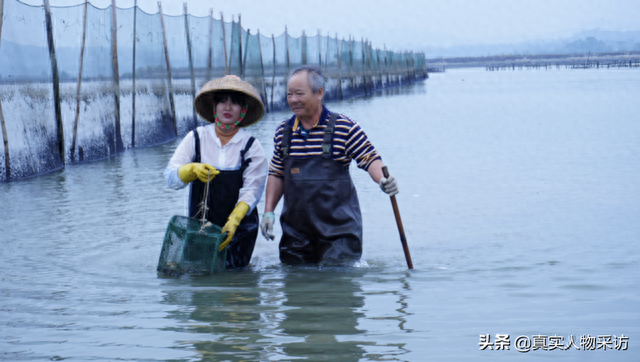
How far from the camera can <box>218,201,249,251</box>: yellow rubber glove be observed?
4.30 m

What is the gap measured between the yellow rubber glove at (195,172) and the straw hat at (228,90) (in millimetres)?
477

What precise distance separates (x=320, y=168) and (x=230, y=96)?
2.44 feet

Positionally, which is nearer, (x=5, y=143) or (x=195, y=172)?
(x=195, y=172)

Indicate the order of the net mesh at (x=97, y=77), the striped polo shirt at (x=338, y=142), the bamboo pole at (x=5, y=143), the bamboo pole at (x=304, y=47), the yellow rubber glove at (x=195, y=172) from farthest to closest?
1. the bamboo pole at (x=304, y=47)
2. the net mesh at (x=97, y=77)
3. the bamboo pole at (x=5, y=143)
4. the striped polo shirt at (x=338, y=142)
5. the yellow rubber glove at (x=195, y=172)

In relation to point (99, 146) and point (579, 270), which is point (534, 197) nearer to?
point (579, 270)

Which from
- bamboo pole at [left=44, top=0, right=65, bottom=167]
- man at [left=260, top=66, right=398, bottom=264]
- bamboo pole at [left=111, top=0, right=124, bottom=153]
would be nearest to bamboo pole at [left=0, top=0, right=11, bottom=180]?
bamboo pole at [left=44, top=0, right=65, bottom=167]

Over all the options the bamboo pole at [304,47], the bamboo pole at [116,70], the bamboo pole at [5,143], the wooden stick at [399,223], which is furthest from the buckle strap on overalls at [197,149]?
the bamboo pole at [304,47]

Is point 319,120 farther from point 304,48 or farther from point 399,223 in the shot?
point 304,48

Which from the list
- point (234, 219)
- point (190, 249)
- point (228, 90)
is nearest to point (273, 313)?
point (234, 219)

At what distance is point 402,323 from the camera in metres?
3.59

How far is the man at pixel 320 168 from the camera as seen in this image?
425cm

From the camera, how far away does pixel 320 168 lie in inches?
169

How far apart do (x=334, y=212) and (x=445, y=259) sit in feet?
4.35

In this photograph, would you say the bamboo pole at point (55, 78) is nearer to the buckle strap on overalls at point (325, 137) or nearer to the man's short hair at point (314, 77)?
the buckle strap on overalls at point (325, 137)
